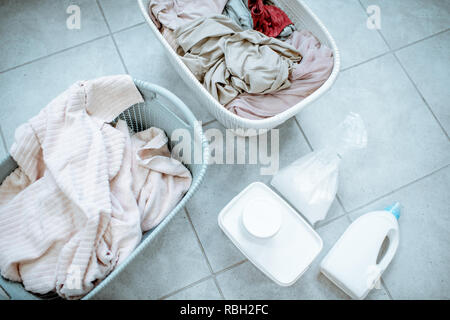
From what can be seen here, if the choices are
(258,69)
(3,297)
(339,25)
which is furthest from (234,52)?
(3,297)

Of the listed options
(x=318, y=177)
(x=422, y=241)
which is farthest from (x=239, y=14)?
(x=422, y=241)

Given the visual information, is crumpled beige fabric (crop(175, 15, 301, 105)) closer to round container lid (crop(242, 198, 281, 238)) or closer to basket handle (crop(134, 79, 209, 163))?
basket handle (crop(134, 79, 209, 163))

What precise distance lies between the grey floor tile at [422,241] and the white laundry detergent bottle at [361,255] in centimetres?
10

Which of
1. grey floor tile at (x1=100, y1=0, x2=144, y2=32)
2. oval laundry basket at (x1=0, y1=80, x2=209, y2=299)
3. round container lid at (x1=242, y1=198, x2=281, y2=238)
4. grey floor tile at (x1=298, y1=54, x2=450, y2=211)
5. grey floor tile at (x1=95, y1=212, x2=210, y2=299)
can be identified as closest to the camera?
oval laundry basket at (x1=0, y1=80, x2=209, y2=299)

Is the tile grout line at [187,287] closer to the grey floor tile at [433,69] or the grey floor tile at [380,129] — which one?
the grey floor tile at [380,129]

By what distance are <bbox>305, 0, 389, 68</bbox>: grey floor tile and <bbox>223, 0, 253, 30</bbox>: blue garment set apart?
14.5 inches

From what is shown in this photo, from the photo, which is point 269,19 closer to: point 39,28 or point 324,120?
point 324,120

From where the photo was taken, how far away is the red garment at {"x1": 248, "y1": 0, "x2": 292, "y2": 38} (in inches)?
38.8

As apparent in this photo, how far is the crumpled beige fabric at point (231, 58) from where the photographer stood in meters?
0.88

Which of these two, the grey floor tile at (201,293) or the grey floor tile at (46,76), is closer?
the grey floor tile at (201,293)

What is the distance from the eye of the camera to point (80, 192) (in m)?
0.73

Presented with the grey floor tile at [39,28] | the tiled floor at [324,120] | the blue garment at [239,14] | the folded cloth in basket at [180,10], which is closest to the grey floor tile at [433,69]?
the tiled floor at [324,120]

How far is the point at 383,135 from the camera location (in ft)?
3.61

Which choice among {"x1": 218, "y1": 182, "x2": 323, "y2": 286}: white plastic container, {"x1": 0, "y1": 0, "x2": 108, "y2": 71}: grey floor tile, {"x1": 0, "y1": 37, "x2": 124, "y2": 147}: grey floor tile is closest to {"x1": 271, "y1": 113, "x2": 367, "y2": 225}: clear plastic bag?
{"x1": 218, "y1": 182, "x2": 323, "y2": 286}: white plastic container
